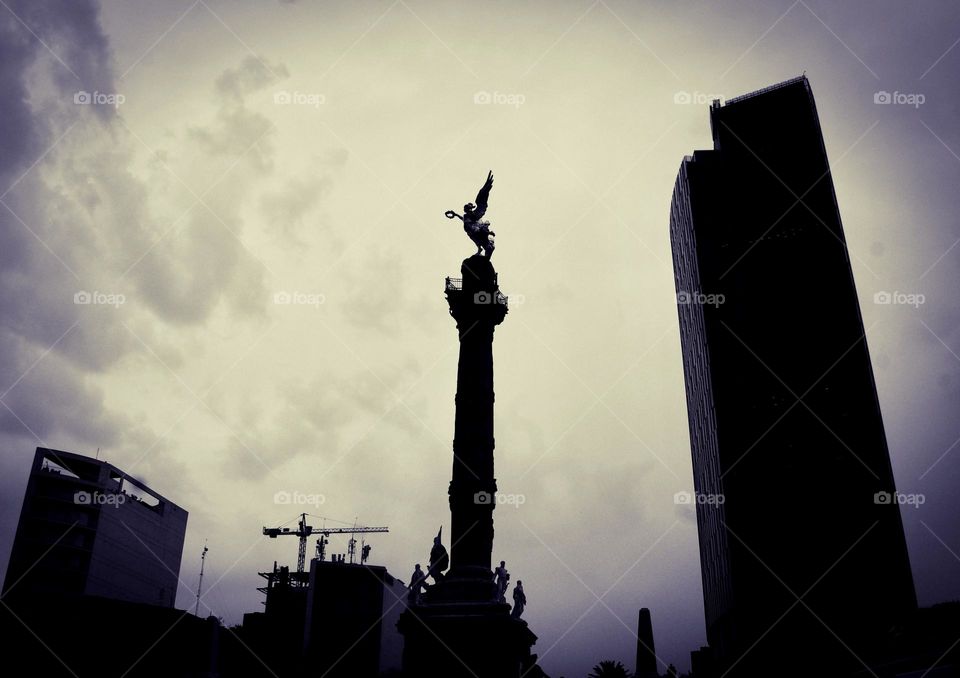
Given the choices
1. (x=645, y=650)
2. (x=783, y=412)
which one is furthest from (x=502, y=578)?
(x=783, y=412)

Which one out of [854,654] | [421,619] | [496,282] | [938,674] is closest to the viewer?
[421,619]

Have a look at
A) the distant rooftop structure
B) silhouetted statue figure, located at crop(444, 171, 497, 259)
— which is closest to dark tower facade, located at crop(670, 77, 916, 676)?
silhouetted statue figure, located at crop(444, 171, 497, 259)

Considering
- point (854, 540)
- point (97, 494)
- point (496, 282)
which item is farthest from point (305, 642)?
point (854, 540)

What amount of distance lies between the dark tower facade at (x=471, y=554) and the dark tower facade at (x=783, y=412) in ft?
120

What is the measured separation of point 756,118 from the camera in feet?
255

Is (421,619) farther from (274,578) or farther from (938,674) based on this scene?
(274,578)

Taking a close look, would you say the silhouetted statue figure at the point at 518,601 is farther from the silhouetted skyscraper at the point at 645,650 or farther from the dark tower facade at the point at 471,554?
the silhouetted skyscraper at the point at 645,650

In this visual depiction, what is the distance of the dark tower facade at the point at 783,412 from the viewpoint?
197 feet

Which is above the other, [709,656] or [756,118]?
[756,118]

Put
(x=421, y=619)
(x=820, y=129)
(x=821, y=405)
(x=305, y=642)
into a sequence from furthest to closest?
(x=820, y=129) < (x=821, y=405) < (x=305, y=642) < (x=421, y=619)

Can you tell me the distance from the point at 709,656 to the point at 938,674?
41097mm

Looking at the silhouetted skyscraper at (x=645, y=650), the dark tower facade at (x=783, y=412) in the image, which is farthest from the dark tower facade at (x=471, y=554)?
the dark tower facade at (x=783, y=412)

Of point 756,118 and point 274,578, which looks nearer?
point 756,118

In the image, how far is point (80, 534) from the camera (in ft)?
203
